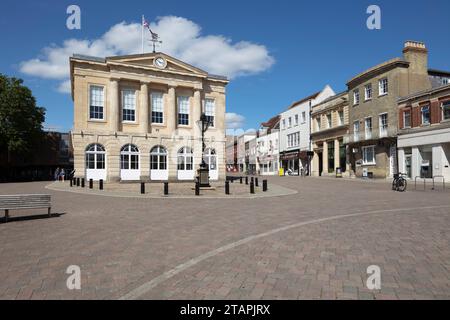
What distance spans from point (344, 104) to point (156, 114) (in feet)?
75.2

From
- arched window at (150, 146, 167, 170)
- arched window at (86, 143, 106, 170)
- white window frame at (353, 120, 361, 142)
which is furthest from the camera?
white window frame at (353, 120, 361, 142)

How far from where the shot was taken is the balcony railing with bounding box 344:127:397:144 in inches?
1272

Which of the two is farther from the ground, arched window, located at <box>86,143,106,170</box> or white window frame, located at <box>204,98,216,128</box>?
white window frame, located at <box>204,98,216,128</box>

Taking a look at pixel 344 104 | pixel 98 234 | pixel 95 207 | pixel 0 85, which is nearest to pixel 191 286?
pixel 98 234

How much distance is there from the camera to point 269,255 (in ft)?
18.5

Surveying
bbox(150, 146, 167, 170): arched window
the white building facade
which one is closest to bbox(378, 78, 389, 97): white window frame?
the white building facade

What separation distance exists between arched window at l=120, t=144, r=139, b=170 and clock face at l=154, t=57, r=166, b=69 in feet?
27.5

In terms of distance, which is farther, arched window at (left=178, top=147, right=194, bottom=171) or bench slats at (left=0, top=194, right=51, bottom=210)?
arched window at (left=178, top=147, right=194, bottom=171)

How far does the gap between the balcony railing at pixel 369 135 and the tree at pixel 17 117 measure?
39697mm

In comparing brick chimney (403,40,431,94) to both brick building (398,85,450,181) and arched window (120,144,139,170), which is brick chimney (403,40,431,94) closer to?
brick building (398,85,450,181)

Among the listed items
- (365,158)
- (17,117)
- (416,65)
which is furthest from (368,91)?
(17,117)

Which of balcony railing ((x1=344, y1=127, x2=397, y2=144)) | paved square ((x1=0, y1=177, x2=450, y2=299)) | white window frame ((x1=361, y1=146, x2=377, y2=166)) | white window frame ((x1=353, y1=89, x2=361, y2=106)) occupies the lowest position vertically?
paved square ((x1=0, y1=177, x2=450, y2=299))
